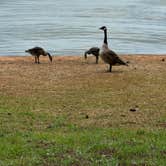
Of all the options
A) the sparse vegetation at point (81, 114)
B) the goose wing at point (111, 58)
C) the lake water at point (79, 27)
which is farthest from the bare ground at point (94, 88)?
the lake water at point (79, 27)

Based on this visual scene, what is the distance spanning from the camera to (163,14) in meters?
35.9

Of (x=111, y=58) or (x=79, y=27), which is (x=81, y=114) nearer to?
(x=111, y=58)

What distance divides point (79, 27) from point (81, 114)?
63.8 feet

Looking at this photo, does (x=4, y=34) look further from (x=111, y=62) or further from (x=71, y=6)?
(x=71, y=6)

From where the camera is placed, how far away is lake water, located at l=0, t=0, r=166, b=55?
924 inches

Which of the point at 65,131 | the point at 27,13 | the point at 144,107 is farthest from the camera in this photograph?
the point at 27,13

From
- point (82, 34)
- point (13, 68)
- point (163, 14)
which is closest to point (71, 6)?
point (163, 14)

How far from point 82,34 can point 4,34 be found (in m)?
3.13

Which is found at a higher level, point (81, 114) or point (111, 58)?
point (111, 58)

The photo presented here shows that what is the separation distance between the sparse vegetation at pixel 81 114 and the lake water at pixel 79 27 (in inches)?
240

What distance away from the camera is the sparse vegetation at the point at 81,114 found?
285 inches

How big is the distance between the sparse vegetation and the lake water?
610cm

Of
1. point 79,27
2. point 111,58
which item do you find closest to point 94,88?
point 111,58

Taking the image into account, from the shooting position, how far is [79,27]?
29.5 metres
